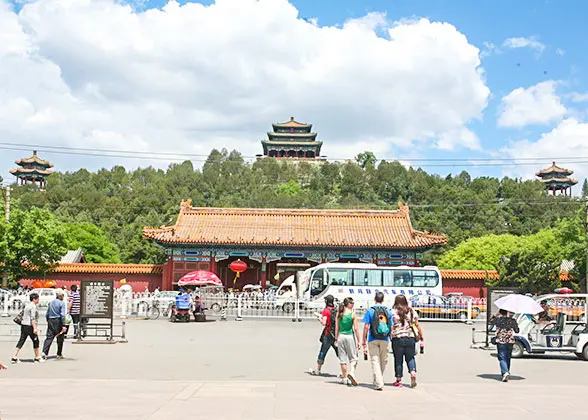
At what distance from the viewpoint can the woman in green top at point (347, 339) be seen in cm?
1084

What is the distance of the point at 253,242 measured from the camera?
3894cm

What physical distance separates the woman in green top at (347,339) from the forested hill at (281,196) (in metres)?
50.3

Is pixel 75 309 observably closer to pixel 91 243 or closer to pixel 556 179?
pixel 91 243

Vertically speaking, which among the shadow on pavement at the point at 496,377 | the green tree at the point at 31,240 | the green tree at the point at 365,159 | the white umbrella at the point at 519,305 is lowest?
the shadow on pavement at the point at 496,377

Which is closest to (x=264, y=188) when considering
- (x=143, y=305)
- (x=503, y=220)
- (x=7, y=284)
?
(x=503, y=220)

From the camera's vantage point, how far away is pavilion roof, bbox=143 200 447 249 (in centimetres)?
3869

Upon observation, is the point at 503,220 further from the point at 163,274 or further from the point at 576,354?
the point at 576,354

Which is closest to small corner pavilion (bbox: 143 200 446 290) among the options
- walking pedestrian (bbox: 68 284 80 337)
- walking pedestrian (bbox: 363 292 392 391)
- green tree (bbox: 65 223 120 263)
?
green tree (bbox: 65 223 120 263)

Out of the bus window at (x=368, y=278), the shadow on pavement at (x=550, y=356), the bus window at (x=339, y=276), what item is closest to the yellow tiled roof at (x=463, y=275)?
the bus window at (x=368, y=278)

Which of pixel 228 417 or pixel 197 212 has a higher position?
pixel 197 212

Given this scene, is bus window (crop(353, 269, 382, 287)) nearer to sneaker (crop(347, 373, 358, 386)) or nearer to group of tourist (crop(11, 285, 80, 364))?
group of tourist (crop(11, 285, 80, 364))

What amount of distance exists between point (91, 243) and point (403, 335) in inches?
2038

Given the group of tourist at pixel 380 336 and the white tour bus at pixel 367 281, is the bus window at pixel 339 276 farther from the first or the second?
the group of tourist at pixel 380 336

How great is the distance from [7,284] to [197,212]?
40.3 ft
